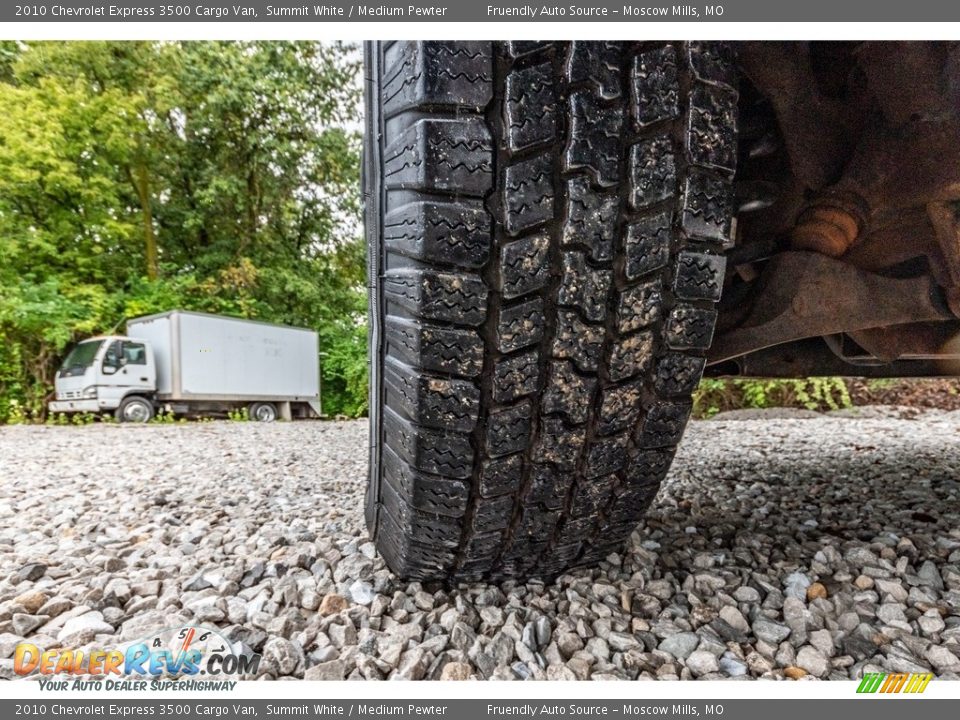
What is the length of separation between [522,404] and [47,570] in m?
0.89

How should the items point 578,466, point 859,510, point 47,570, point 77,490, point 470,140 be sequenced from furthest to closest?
point 77,490, point 859,510, point 47,570, point 578,466, point 470,140

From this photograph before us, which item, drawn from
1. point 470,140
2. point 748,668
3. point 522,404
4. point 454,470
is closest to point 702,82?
point 470,140

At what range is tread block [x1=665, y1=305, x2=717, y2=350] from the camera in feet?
1.93

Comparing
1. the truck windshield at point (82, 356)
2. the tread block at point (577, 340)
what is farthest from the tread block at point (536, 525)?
the truck windshield at point (82, 356)

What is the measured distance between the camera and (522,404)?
1.90 feet

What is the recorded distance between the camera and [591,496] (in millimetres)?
666

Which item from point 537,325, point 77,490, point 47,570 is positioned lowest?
point 77,490

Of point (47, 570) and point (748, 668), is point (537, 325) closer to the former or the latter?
point (748, 668)

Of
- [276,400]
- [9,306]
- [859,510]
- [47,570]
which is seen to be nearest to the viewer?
[47,570]

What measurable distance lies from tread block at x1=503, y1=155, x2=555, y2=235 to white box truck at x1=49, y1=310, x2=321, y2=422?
635 centimetres

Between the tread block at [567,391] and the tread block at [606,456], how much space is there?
0.19 ft

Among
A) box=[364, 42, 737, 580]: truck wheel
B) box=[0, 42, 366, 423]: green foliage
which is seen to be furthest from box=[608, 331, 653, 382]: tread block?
box=[0, 42, 366, 423]: green foliage

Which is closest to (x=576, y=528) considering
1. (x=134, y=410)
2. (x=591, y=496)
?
(x=591, y=496)

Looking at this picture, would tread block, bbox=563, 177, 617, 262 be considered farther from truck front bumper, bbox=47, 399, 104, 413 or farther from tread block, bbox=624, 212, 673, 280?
truck front bumper, bbox=47, 399, 104, 413
